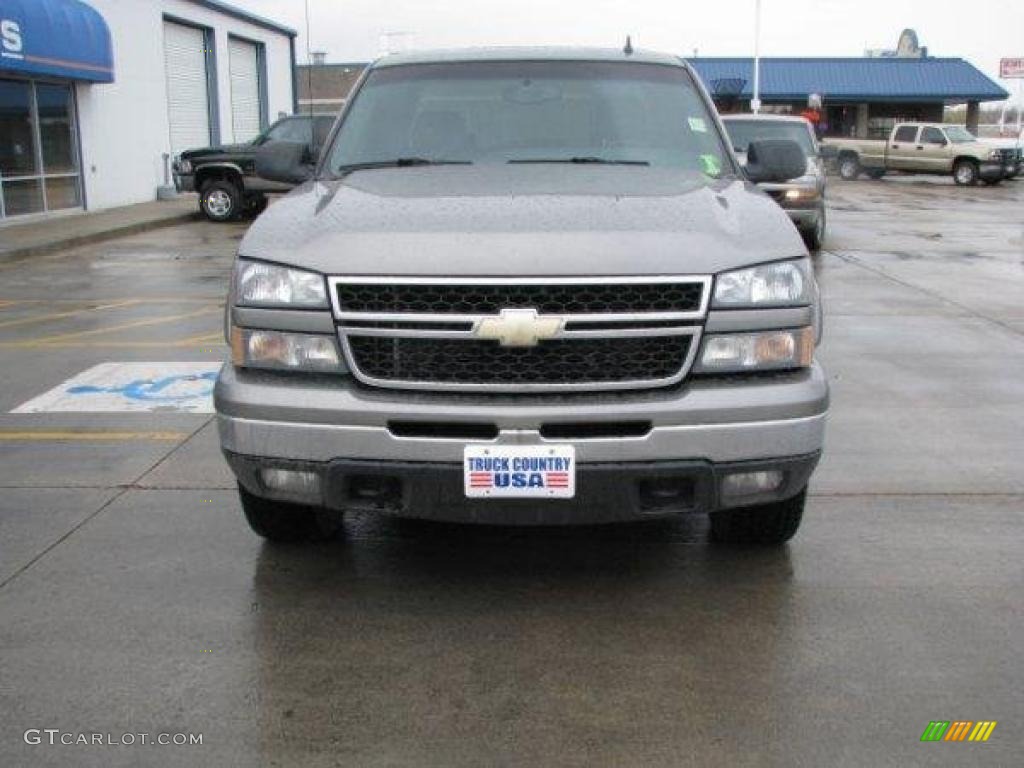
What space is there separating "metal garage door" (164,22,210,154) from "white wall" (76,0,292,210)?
55 cm

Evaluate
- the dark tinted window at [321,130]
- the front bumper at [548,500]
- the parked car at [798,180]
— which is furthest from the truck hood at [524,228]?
the parked car at [798,180]

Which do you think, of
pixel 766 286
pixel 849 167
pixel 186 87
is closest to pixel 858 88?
pixel 849 167

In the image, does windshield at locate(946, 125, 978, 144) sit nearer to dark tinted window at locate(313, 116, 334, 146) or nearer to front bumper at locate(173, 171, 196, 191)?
front bumper at locate(173, 171, 196, 191)

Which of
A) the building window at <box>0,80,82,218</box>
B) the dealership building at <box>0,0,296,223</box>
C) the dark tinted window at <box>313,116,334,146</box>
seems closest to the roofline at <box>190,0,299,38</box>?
the dealership building at <box>0,0,296,223</box>

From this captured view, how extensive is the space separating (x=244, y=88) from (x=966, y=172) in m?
21.8

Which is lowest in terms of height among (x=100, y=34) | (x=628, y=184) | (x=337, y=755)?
(x=337, y=755)

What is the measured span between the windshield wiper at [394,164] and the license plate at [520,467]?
1.71 metres

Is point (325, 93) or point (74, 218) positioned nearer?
point (74, 218)

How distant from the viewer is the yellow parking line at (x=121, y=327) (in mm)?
8859

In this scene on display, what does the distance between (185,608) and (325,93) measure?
63.4 metres

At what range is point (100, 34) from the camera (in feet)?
69.2

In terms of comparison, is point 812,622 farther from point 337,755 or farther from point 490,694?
point 337,755

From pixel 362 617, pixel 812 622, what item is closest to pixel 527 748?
pixel 362 617

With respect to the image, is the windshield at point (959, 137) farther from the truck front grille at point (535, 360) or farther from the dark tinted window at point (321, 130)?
the truck front grille at point (535, 360)
